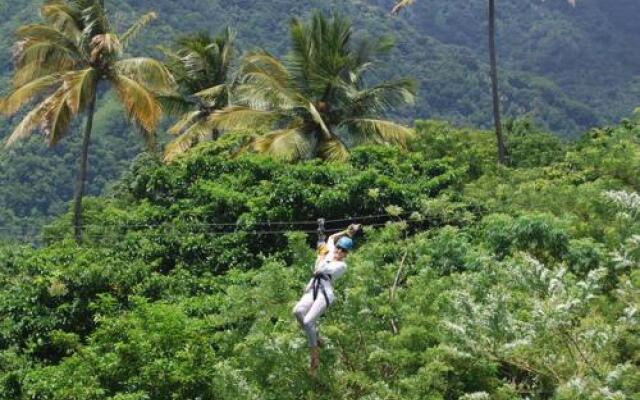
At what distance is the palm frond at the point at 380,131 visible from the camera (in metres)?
25.0

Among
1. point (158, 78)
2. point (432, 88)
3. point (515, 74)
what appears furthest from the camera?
point (515, 74)

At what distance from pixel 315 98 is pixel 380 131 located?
6.42 ft

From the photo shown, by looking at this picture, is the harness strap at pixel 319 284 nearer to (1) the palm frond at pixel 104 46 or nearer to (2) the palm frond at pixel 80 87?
(2) the palm frond at pixel 80 87

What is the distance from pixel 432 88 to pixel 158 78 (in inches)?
4381

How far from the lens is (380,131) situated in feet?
81.7

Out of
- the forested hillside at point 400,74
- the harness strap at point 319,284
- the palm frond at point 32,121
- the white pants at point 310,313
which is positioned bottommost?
the forested hillside at point 400,74

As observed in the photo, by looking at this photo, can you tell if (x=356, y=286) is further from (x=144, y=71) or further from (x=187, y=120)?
(x=187, y=120)

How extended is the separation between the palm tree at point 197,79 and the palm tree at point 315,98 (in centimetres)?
440

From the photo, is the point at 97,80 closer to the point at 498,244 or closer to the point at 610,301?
the point at 498,244

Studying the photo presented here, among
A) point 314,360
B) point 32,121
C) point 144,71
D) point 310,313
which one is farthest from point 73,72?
point 314,360

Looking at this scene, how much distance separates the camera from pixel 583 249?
14047mm

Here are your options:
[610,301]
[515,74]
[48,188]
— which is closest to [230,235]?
[610,301]

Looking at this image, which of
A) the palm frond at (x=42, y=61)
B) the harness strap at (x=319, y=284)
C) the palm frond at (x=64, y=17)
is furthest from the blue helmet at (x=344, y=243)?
the palm frond at (x=64, y=17)

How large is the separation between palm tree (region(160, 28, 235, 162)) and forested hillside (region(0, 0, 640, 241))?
3245 centimetres
